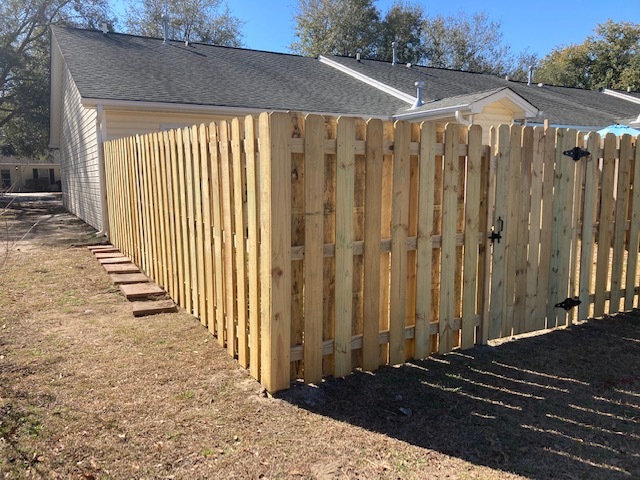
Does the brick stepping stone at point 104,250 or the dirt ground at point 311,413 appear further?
the brick stepping stone at point 104,250

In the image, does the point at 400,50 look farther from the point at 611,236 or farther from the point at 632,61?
the point at 611,236

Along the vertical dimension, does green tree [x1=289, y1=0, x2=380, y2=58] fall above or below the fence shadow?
above

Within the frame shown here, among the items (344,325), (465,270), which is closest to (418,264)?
(465,270)

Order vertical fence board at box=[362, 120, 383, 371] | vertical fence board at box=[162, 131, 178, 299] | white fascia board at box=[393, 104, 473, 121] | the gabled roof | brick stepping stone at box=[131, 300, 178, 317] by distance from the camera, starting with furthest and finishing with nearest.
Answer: the gabled roof, white fascia board at box=[393, 104, 473, 121], vertical fence board at box=[162, 131, 178, 299], brick stepping stone at box=[131, 300, 178, 317], vertical fence board at box=[362, 120, 383, 371]

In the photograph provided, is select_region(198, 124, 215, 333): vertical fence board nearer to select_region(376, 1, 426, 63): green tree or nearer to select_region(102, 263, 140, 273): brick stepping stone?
select_region(102, 263, 140, 273): brick stepping stone

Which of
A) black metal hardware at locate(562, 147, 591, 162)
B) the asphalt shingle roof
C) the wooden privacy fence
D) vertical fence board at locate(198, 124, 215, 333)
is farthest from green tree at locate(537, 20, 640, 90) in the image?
vertical fence board at locate(198, 124, 215, 333)

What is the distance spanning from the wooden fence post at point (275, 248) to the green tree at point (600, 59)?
38.2 meters

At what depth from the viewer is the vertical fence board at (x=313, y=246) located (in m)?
2.98

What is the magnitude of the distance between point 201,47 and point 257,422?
14751mm

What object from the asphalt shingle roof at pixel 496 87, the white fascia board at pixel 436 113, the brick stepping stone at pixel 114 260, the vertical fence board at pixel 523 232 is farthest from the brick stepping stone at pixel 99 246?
the asphalt shingle roof at pixel 496 87

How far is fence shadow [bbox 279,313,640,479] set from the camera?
250 cm

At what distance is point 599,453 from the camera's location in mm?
2516

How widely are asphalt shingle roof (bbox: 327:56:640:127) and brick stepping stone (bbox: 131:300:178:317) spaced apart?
11.0 meters

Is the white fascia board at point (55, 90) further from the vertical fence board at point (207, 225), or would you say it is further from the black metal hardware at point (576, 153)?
the black metal hardware at point (576, 153)
